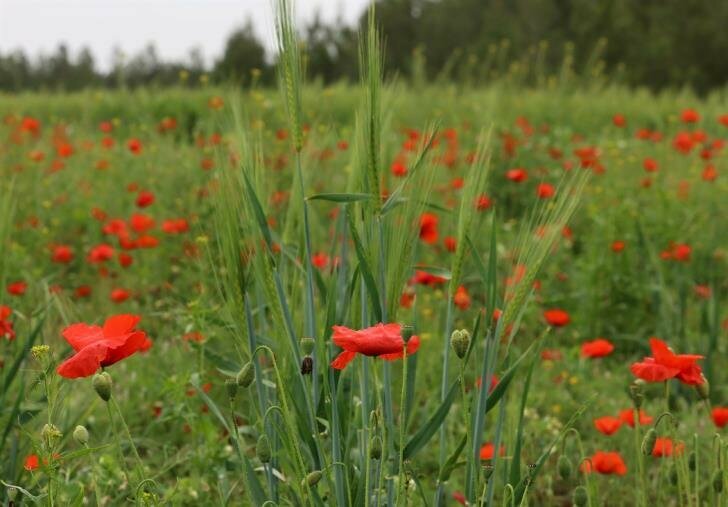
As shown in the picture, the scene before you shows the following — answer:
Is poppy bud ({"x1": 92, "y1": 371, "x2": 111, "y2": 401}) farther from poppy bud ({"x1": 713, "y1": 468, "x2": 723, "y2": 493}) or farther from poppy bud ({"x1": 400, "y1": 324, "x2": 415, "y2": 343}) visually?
poppy bud ({"x1": 713, "y1": 468, "x2": 723, "y2": 493})

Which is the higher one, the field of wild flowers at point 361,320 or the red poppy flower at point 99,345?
the red poppy flower at point 99,345

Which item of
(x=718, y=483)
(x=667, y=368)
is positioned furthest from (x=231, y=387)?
(x=718, y=483)

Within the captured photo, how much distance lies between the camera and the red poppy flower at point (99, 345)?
3.75 feet

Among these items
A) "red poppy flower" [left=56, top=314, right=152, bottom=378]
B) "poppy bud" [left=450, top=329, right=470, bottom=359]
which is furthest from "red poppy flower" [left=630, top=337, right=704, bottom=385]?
"red poppy flower" [left=56, top=314, right=152, bottom=378]

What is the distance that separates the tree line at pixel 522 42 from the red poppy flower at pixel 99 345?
13900 mm

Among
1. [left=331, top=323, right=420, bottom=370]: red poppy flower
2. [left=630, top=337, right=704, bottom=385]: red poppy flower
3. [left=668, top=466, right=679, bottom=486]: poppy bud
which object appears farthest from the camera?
[left=668, top=466, right=679, bottom=486]: poppy bud

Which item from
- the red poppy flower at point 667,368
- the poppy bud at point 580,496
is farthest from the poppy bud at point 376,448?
the red poppy flower at point 667,368

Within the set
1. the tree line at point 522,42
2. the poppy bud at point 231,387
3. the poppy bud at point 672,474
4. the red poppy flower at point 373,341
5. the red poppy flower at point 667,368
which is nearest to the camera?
the red poppy flower at point 373,341

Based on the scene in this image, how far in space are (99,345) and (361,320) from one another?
1.29 feet

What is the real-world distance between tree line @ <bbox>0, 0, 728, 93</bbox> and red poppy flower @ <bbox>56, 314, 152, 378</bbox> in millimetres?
13900

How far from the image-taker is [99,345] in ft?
3.83

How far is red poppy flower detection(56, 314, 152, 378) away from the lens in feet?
3.75

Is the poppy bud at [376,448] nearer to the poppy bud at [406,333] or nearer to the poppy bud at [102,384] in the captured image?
the poppy bud at [406,333]

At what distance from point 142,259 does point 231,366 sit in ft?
7.60
